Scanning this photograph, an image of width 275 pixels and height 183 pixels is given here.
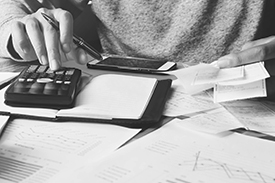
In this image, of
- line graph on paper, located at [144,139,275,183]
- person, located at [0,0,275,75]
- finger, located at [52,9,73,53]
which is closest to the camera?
line graph on paper, located at [144,139,275,183]

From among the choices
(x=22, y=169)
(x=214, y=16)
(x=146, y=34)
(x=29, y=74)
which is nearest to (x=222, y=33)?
(x=214, y=16)

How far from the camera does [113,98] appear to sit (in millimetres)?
601

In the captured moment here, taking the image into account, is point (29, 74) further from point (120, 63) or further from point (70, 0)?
point (70, 0)

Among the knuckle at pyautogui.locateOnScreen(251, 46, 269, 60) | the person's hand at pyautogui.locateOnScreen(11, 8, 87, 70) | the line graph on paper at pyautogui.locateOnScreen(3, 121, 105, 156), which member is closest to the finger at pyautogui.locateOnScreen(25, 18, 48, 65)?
the person's hand at pyautogui.locateOnScreen(11, 8, 87, 70)

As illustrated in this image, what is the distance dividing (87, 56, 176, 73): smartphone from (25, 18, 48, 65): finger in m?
0.13

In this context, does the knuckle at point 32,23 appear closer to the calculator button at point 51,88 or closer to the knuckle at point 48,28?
the knuckle at point 48,28

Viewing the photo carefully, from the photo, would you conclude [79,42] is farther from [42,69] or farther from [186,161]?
[186,161]

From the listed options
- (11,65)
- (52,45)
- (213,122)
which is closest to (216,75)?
(213,122)

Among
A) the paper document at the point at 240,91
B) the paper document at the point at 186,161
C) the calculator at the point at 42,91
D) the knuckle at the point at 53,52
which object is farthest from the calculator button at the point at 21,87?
the paper document at the point at 240,91

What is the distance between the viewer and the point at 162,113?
0.57 meters

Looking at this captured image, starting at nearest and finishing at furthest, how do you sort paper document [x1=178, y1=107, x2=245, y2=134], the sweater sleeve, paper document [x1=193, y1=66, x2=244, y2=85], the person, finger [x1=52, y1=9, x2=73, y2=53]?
paper document [x1=178, y1=107, x2=245, y2=134]
paper document [x1=193, y1=66, x2=244, y2=85]
finger [x1=52, y1=9, x2=73, y2=53]
the sweater sleeve
the person

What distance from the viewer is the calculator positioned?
1.85 ft

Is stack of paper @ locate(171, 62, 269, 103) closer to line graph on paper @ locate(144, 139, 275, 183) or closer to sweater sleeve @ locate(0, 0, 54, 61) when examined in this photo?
line graph on paper @ locate(144, 139, 275, 183)

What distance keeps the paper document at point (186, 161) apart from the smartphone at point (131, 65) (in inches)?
12.2
